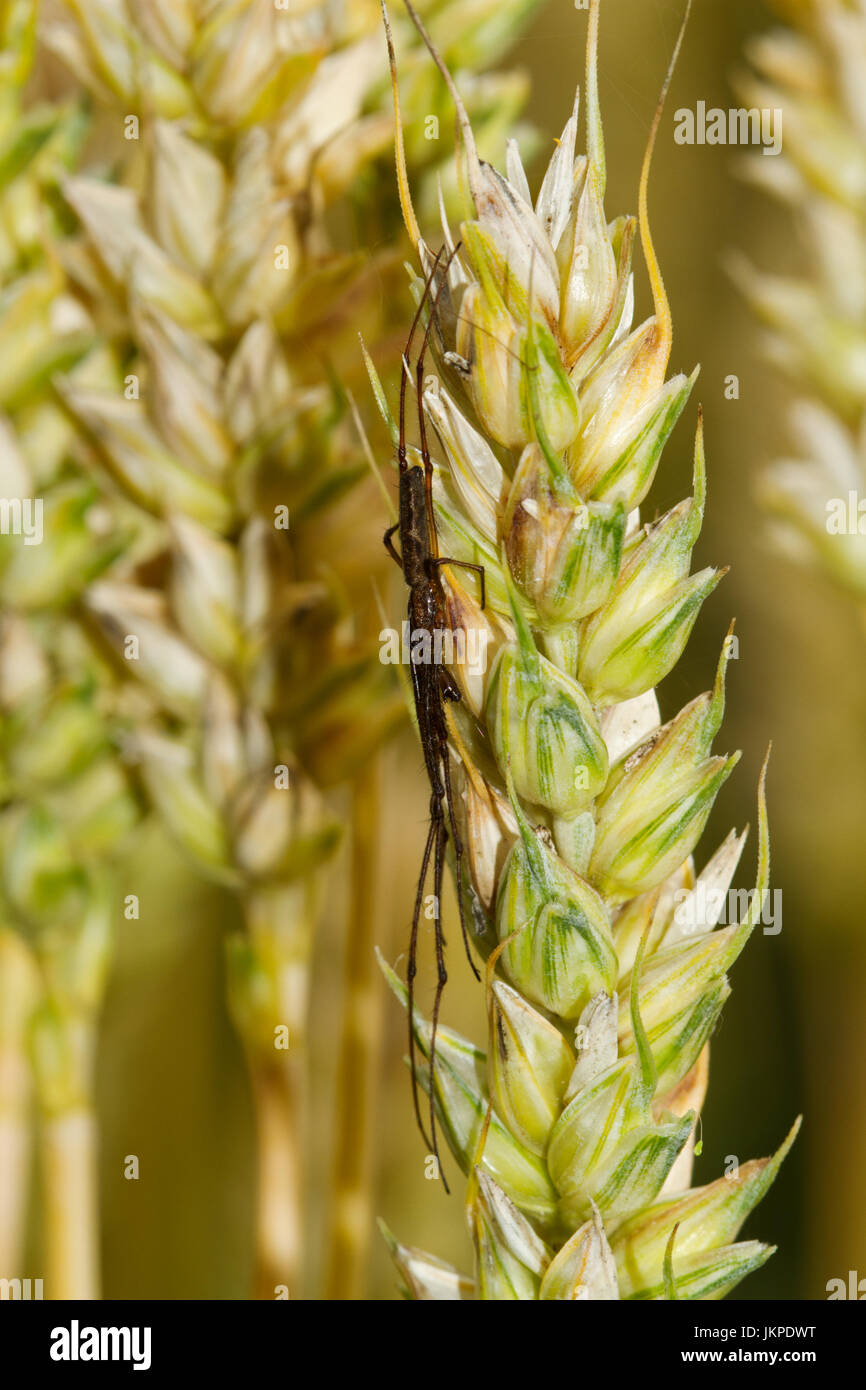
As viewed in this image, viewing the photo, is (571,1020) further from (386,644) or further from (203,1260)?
(203,1260)

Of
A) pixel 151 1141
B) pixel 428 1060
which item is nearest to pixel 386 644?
pixel 428 1060

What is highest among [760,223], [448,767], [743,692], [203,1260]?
[760,223]

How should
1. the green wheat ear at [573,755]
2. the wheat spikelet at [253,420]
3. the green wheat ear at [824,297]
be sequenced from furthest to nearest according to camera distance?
the green wheat ear at [824,297], the wheat spikelet at [253,420], the green wheat ear at [573,755]

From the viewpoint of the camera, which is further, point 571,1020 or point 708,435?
point 708,435

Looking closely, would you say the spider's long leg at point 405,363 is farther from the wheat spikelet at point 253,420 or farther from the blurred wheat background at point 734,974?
the blurred wheat background at point 734,974

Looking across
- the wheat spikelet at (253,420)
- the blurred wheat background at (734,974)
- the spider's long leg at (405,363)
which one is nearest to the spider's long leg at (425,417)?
the spider's long leg at (405,363)

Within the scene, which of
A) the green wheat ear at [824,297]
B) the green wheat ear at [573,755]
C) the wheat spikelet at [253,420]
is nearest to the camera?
the green wheat ear at [573,755]

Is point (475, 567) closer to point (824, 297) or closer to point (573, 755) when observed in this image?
point (573, 755)
